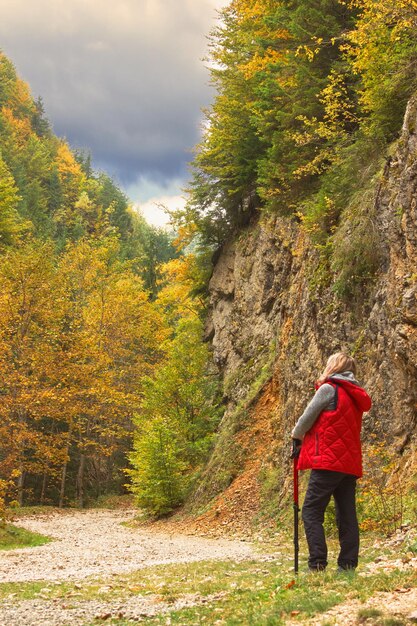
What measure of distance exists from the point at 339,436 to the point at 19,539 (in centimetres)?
1203

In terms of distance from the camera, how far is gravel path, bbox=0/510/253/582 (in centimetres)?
894

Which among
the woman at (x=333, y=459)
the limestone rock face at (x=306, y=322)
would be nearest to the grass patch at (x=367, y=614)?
the woman at (x=333, y=459)

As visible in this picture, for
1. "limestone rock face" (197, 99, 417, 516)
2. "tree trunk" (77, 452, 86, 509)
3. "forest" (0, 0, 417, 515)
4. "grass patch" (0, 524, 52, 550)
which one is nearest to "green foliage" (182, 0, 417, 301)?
"forest" (0, 0, 417, 515)

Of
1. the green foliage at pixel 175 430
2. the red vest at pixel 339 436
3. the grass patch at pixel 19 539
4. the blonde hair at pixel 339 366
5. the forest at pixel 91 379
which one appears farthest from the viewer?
the forest at pixel 91 379

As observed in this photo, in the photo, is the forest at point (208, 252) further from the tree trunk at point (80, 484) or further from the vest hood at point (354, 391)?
the vest hood at point (354, 391)

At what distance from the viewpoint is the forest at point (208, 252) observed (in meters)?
12.1

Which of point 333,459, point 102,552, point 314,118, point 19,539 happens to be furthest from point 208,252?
point 333,459

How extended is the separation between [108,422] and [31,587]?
24.3 metres

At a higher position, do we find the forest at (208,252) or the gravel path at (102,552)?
the forest at (208,252)

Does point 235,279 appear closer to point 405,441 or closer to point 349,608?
point 405,441

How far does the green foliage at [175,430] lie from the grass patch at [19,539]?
4.28m

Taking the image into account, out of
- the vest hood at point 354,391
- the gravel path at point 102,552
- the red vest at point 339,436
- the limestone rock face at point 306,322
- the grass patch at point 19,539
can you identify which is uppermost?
the limestone rock face at point 306,322

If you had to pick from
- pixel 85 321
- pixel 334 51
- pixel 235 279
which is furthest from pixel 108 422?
pixel 334 51

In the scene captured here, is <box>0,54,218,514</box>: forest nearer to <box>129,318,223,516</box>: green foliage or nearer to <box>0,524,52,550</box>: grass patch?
<box>129,318,223,516</box>: green foliage
